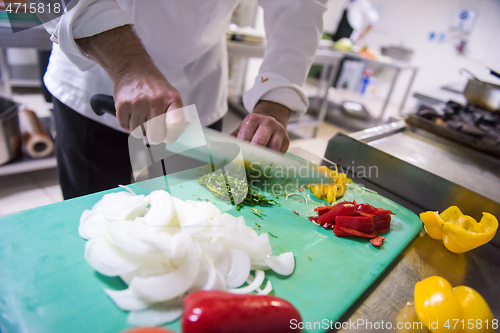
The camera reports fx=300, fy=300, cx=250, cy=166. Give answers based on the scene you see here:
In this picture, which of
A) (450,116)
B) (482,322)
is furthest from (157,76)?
(450,116)

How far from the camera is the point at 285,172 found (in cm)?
98

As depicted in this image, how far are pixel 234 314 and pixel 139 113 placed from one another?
0.50 metres

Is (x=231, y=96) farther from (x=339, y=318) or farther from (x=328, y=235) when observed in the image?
(x=339, y=318)

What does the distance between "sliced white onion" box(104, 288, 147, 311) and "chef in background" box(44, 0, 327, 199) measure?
533mm

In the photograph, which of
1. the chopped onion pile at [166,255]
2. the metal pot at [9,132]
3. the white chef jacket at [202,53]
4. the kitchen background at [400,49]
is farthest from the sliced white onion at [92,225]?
the kitchen background at [400,49]

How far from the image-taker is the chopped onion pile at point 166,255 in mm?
565

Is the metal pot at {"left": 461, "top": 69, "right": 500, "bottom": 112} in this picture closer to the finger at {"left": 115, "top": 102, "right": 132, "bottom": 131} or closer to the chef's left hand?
the chef's left hand

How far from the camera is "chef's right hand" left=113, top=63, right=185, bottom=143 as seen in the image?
2.37 ft

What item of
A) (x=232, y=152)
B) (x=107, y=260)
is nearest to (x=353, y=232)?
(x=232, y=152)

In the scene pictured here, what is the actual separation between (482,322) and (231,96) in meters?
3.43

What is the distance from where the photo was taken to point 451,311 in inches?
23.5

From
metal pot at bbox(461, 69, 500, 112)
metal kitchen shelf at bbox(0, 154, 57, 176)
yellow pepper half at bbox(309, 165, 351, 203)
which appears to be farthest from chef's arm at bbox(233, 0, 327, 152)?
metal kitchen shelf at bbox(0, 154, 57, 176)

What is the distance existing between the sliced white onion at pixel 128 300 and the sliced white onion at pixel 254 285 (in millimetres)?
173
